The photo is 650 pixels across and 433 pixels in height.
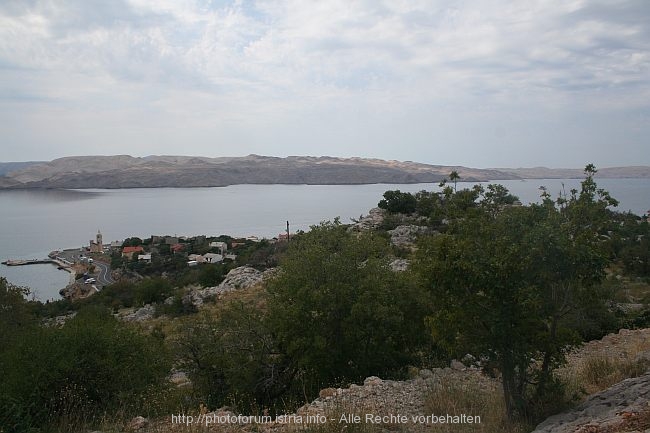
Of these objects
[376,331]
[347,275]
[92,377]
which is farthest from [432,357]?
[92,377]

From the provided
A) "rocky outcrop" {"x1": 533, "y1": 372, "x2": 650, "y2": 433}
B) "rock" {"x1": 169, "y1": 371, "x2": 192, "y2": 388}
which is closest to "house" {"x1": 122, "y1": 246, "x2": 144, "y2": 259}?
"rock" {"x1": 169, "y1": 371, "x2": 192, "y2": 388}

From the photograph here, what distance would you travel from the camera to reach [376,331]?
1000cm

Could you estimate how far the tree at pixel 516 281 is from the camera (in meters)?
5.43

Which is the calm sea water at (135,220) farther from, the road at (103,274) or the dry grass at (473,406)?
the dry grass at (473,406)

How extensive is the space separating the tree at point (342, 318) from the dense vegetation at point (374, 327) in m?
0.03

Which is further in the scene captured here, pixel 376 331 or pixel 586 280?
pixel 376 331

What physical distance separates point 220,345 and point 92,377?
278cm

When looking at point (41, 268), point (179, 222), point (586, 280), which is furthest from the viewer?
point (179, 222)

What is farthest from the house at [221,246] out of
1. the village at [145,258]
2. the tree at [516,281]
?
the tree at [516,281]

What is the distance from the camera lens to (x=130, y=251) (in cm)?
6725

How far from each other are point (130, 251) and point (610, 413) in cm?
6915

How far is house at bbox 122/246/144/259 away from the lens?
64.8m

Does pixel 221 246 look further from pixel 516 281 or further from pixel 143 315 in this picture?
pixel 516 281

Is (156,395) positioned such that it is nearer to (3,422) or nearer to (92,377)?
(92,377)
